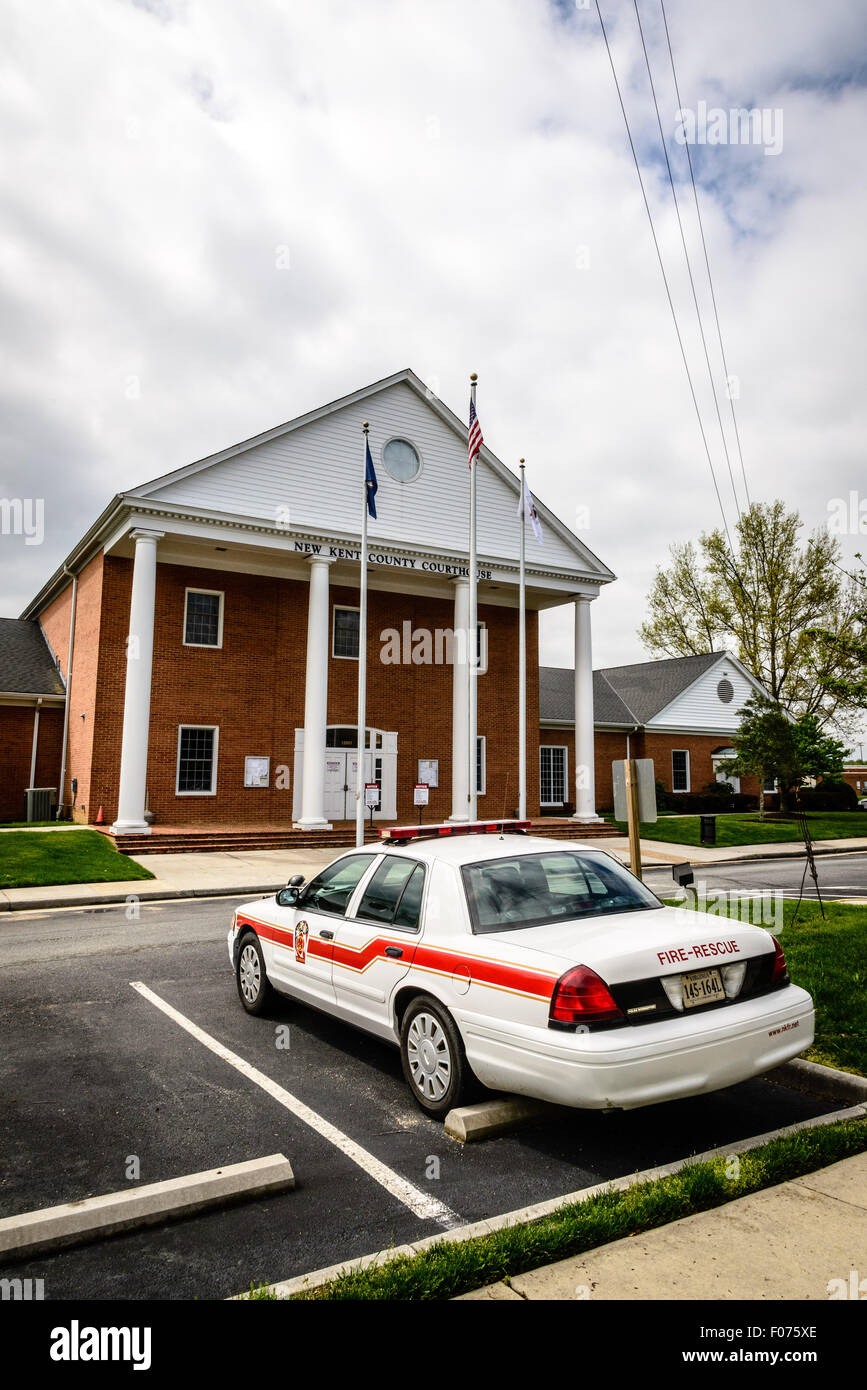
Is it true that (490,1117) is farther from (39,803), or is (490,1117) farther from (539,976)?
(39,803)

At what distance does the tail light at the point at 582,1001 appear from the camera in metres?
4.11

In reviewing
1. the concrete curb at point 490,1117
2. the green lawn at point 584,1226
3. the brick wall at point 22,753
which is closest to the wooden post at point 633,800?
the concrete curb at point 490,1117

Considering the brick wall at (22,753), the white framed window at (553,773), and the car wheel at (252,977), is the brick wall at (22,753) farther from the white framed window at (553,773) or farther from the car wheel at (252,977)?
the car wheel at (252,977)

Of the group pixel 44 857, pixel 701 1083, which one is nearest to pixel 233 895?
pixel 44 857

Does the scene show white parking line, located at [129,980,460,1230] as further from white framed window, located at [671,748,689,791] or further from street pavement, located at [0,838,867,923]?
white framed window, located at [671,748,689,791]

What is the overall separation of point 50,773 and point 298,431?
12.5 metres

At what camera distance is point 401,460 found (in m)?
26.1

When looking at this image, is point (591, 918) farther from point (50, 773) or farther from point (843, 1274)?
point (50, 773)

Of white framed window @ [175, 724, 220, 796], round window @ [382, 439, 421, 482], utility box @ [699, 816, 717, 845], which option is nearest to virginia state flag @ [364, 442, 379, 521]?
round window @ [382, 439, 421, 482]

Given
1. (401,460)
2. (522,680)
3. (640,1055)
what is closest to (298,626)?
(401,460)

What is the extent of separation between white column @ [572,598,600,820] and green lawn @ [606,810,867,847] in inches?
62.0

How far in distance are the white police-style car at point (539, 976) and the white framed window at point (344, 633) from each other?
2076cm

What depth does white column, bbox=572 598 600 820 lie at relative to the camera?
28.1 meters

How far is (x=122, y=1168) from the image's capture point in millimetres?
4301
